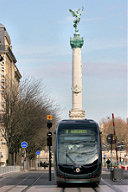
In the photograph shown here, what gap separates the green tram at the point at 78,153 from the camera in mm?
22594

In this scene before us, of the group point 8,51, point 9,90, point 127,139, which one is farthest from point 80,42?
point 127,139

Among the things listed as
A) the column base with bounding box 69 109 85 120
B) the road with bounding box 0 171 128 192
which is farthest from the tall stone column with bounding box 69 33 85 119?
the road with bounding box 0 171 128 192

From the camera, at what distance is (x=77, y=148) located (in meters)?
23.1

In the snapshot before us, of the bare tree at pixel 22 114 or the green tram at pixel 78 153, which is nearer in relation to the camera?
the green tram at pixel 78 153

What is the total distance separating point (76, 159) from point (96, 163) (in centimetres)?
89

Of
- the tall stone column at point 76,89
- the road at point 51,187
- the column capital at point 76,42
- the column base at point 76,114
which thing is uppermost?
the column capital at point 76,42

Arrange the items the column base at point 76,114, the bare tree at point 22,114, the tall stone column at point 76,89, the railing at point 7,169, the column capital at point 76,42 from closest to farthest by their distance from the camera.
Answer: the railing at point 7,169 < the bare tree at point 22,114 < the column base at point 76,114 < the tall stone column at point 76,89 < the column capital at point 76,42

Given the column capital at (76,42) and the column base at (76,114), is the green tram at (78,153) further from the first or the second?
the column capital at (76,42)

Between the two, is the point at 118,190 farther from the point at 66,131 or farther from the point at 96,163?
the point at 66,131

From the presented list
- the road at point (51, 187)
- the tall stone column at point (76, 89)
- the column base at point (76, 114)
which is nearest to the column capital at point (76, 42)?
the tall stone column at point (76, 89)

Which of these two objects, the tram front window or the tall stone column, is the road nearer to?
the tram front window

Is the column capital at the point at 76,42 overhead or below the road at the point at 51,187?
overhead

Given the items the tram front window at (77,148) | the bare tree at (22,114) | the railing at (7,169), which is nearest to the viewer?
the tram front window at (77,148)

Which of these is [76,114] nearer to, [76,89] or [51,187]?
[76,89]
